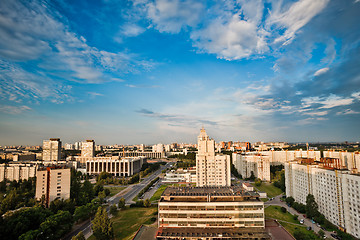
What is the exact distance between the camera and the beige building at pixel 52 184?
124 ft

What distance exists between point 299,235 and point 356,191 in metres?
9.35

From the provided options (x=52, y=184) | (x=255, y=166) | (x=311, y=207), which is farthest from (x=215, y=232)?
(x=255, y=166)

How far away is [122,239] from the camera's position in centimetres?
2620

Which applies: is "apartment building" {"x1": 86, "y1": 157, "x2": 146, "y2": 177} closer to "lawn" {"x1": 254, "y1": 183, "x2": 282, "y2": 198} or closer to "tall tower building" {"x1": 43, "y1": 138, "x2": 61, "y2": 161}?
"tall tower building" {"x1": 43, "y1": 138, "x2": 61, "y2": 161}

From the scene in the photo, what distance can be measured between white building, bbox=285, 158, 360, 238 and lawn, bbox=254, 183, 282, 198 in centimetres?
824

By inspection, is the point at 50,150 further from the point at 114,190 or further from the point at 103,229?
the point at 103,229

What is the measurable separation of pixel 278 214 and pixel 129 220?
25.8 meters

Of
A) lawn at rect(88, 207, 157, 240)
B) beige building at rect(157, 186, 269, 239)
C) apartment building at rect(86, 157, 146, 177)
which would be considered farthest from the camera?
apartment building at rect(86, 157, 146, 177)

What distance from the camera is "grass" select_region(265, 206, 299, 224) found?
109 ft

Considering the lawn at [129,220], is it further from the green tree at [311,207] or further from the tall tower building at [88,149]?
the tall tower building at [88,149]

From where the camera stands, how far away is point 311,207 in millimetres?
32719

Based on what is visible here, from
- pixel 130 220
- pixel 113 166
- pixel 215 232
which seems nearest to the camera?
pixel 215 232

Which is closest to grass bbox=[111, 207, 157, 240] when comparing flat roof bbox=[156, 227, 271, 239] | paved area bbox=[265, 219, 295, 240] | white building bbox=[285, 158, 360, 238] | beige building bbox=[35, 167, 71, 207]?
flat roof bbox=[156, 227, 271, 239]

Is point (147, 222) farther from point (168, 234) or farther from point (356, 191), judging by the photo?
point (356, 191)
